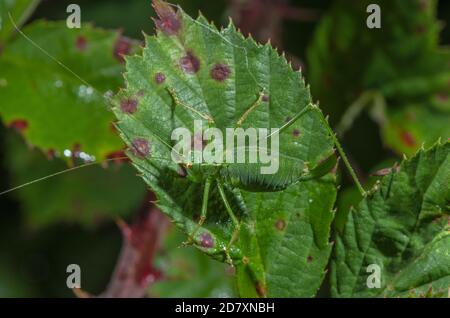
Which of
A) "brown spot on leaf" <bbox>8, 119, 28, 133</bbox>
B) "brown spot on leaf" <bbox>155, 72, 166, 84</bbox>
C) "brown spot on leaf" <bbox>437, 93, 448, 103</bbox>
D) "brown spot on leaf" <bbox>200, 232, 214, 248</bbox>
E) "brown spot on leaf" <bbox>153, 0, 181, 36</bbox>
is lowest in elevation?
"brown spot on leaf" <bbox>200, 232, 214, 248</bbox>

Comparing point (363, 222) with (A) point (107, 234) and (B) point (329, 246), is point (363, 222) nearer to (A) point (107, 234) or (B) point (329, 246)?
(B) point (329, 246)

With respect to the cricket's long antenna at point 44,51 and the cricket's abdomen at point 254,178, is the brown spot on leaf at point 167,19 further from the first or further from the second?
the cricket's long antenna at point 44,51

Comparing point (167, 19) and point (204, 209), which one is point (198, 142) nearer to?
point (204, 209)

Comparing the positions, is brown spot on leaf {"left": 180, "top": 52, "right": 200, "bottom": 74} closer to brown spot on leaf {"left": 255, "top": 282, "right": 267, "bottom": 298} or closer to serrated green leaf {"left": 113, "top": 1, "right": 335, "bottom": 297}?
→ serrated green leaf {"left": 113, "top": 1, "right": 335, "bottom": 297}

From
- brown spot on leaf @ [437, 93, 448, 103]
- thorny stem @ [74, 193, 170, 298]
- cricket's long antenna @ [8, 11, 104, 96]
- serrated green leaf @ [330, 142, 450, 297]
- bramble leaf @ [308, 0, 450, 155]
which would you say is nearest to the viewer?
serrated green leaf @ [330, 142, 450, 297]

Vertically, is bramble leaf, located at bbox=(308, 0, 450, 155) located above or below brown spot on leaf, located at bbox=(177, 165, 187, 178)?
above

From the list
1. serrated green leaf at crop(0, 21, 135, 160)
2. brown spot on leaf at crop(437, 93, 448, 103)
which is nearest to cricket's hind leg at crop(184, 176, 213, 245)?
serrated green leaf at crop(0, 21, 135, 160)

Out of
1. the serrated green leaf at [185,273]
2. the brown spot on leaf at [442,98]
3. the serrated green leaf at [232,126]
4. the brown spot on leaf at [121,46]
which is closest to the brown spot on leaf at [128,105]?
the serrated green leaf at [232,126]
